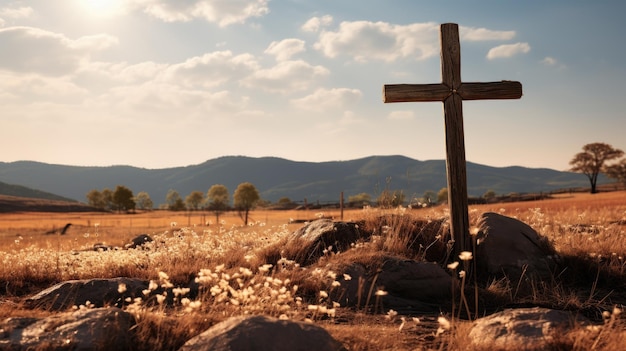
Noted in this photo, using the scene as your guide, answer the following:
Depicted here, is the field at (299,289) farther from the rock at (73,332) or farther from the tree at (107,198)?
the tree at (107,198)

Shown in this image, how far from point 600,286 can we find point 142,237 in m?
15.9

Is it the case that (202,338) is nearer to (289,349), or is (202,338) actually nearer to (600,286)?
(289,349)

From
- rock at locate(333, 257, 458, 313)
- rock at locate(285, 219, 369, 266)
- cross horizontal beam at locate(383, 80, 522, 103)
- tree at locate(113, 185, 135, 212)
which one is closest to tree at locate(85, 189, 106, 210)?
tree at locate(113, 185, 135, 212)

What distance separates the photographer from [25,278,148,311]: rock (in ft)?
23.5

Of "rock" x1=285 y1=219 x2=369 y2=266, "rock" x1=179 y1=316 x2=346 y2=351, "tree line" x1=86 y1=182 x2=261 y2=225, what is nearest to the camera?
"rock" x1=179 y1=316 x2=346 y2=351

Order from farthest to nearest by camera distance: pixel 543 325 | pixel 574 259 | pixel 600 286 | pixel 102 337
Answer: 1. pixel 574 259
2. pixel 600 286
3. pixel 543 325
4. pixel 102 337

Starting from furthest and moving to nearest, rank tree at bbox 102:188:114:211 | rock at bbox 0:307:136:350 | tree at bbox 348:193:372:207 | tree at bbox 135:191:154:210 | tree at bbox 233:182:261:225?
tree at bbox 135:191:154:210, tree at bbox 102:188:114:211, tree at bbox 233:182:261:225, tree at bbox 348:193:372:207, rock at bbox 0:307:136:350

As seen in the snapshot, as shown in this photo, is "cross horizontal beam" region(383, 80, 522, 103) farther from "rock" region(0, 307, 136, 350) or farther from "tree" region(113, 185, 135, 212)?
"tree" region(113, 185, 135, 212)

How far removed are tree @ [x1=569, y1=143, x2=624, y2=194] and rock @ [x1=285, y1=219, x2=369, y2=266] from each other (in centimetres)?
7985

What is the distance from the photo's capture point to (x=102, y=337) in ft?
14.3

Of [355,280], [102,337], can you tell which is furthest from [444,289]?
[102,337]

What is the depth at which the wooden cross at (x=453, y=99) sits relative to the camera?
9102 mm

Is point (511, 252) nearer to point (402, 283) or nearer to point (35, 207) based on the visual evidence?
point (402, 283)

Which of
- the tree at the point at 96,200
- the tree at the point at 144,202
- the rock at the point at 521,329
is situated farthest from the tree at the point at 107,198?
the rock at the point at 521,329
